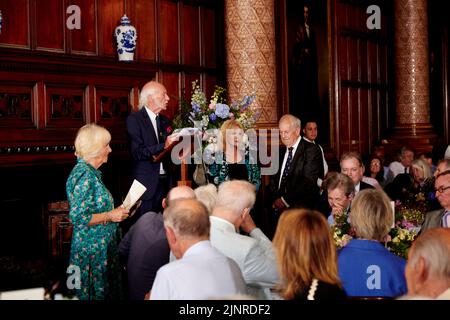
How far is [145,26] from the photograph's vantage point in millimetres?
7402

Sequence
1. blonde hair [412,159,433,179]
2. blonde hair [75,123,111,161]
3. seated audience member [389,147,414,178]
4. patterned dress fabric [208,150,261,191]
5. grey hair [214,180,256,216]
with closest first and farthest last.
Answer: grey hair [214,180,256,216], blonde hair [75,123,111,161], patterned dress fabric [208,150,261,191], blonde hair [412,159,433,179], seated audience member [389,147,414,178]

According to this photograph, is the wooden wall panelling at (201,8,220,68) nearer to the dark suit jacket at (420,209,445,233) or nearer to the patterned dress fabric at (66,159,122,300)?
the patterned dress fabric at (66,159,122,300)

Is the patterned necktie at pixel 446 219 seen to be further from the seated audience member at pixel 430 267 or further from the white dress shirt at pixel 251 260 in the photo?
the seated audience member at pixel 430 267

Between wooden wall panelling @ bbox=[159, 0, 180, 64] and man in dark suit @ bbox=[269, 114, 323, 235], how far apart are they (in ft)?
6.01

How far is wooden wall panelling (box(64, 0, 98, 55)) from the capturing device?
6.55m

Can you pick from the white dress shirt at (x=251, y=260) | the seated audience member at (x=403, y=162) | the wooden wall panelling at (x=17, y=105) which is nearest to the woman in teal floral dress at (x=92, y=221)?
the white dress shirt at (x=251, y=260)

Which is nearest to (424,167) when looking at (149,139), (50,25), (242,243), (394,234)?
(149,139)

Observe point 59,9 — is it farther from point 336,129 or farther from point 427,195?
point 336,129

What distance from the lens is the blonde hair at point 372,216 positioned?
11.2 feet

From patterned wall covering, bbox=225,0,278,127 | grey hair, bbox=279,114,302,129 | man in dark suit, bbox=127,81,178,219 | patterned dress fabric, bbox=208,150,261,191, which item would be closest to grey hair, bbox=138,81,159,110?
man in dark suit, bbox=127,81,178,219

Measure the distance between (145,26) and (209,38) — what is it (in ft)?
3.60

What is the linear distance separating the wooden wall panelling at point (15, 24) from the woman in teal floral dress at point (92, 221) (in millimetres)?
1748

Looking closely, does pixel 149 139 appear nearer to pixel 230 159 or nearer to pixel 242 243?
pixel 230 159

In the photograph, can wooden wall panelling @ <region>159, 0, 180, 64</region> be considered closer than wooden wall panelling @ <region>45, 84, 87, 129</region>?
No
